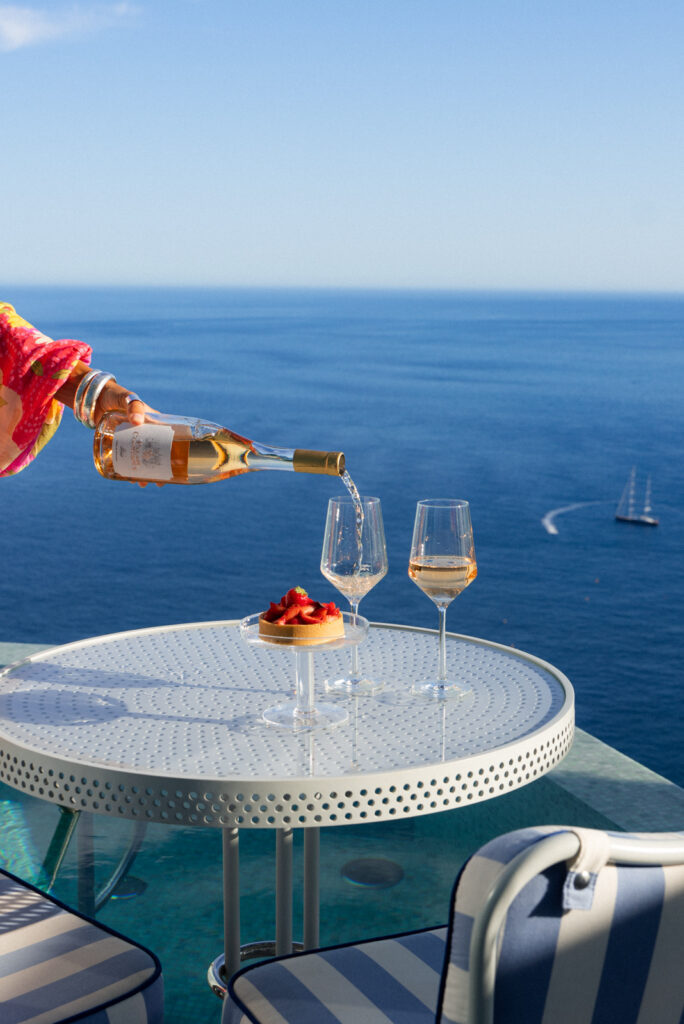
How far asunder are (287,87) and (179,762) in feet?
242

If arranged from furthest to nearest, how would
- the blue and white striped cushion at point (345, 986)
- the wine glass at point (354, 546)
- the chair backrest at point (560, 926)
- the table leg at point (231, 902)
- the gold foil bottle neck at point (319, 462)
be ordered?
the table leg at point (231, 902), the wine glass at point (354, 546), the gold foil bottle neck at point (319, 462), the blue and white striped cushion at point (345, 986), the chair backrest at point (560, 926)

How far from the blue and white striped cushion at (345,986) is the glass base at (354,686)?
1.39 ft

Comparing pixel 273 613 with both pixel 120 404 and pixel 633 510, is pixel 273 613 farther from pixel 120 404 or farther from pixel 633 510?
pixel 633 510

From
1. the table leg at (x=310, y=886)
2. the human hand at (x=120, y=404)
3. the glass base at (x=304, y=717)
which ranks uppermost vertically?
the human hand at (x=120, y=404)

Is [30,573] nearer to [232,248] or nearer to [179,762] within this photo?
[179,762]

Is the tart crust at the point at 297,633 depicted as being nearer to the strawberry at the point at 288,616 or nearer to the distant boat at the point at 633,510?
the strawberry at the point at 288,616

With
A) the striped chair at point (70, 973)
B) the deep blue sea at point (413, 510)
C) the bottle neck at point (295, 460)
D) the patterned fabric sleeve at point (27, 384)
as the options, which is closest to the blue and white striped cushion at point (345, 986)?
the striped chair at point (70, 973)

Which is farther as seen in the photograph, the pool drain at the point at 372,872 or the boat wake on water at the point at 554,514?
the boat wake on water at the point at 554,514

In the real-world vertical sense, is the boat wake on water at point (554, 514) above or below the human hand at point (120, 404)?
below

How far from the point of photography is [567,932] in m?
0.98

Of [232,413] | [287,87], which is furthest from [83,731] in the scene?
[287,87]

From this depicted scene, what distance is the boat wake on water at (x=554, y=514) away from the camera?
36469 mm

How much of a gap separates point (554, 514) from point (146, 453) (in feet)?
121

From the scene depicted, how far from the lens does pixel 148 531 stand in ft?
116
